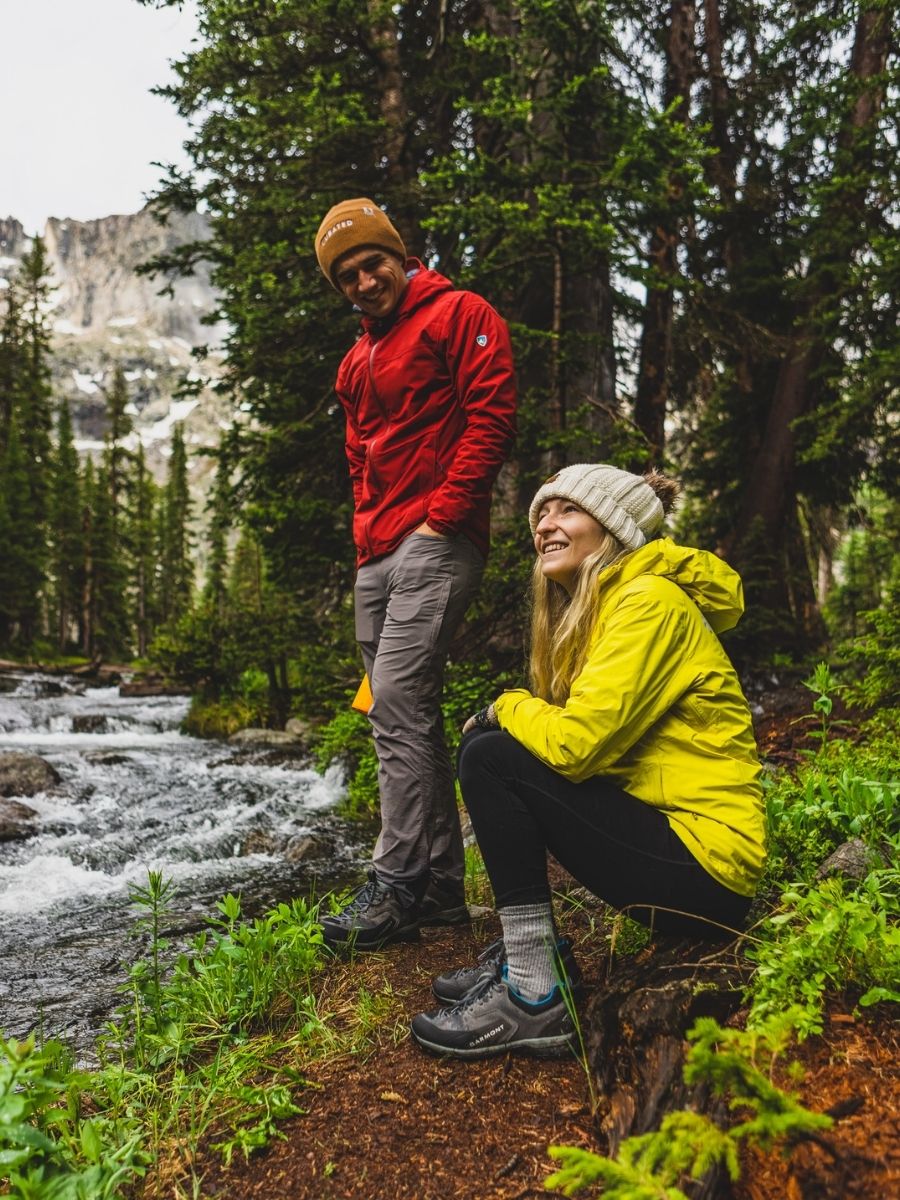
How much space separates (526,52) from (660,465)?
343 centimetres

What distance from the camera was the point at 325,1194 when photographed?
1838 millimetres

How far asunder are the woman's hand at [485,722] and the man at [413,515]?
756 mm

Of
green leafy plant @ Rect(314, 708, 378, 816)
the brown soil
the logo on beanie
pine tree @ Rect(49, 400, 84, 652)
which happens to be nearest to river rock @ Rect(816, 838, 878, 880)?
the brown soil

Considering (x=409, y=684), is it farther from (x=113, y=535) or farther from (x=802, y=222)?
(x=113, y=535)

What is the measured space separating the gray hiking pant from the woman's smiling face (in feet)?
2.51

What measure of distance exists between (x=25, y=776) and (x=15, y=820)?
185cm

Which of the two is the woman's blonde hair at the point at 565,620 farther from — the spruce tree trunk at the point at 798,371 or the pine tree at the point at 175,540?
the pine tree at the point at 175,540

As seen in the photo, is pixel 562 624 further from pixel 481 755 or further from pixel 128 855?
pixel 128 855

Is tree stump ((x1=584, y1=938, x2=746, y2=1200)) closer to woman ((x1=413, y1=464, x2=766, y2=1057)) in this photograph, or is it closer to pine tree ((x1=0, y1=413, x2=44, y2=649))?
woman ((x1=413, y1=464, x2=766, y2=1057))

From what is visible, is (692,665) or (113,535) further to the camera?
(113,535)

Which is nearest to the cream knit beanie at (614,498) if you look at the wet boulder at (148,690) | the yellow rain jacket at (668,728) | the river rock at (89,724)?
the yellow rain jacket at (668,728)

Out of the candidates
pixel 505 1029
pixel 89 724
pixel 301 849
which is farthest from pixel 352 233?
pixel 89 724

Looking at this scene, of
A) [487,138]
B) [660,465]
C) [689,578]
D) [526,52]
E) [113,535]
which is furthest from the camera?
[113,535]

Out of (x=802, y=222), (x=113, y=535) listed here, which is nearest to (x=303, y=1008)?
(x=802, y=222)
